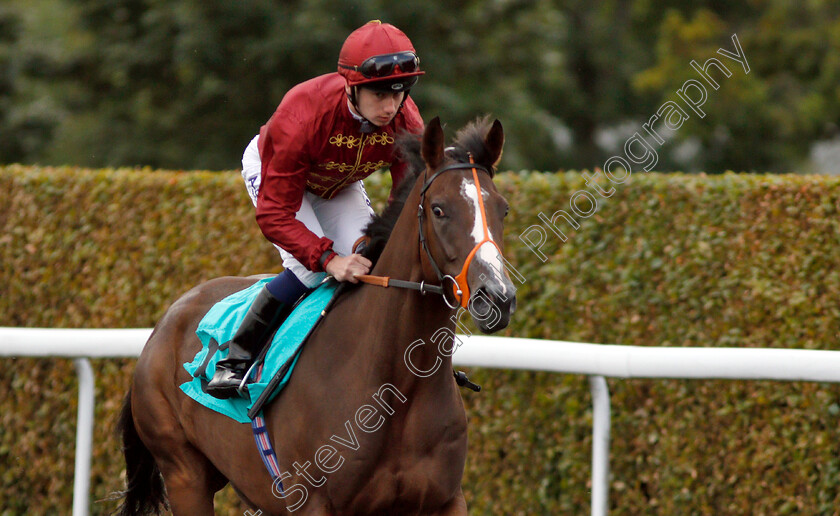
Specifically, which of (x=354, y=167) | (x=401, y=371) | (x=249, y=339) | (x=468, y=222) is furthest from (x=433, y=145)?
(x=249, y=339)

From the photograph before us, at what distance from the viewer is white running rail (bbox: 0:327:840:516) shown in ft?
12.5

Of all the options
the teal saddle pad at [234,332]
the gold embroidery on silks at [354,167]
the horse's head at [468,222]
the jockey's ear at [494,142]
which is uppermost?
the jockey's ear at [494,142]

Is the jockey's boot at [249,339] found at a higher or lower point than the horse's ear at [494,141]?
lower

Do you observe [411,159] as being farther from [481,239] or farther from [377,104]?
[481,239]

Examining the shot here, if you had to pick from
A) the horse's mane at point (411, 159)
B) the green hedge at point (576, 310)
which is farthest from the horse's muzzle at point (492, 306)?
the green hedge at point (576, 310)

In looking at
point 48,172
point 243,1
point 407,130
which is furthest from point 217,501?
point 243,1

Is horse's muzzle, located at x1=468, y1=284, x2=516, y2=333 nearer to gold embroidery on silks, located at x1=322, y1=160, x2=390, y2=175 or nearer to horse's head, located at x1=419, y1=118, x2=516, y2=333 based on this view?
horse's head, located at x1=419, y1=118, x2=516, y2=333

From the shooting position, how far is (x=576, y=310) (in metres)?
5.17

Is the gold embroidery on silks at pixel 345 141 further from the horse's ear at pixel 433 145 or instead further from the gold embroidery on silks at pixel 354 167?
the horse's ear at pixel 433 145

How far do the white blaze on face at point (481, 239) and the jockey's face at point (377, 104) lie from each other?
0.56 metres

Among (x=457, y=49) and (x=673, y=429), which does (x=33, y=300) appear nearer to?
(x=673, y=429)

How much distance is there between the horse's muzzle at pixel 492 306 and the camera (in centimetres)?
279

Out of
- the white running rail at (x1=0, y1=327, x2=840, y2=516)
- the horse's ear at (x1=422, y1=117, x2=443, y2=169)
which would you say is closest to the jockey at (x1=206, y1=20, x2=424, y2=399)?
the horse's ear at (x1=422, y1=117, x2=443, y2=169)

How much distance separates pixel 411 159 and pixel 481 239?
0.59 metres
